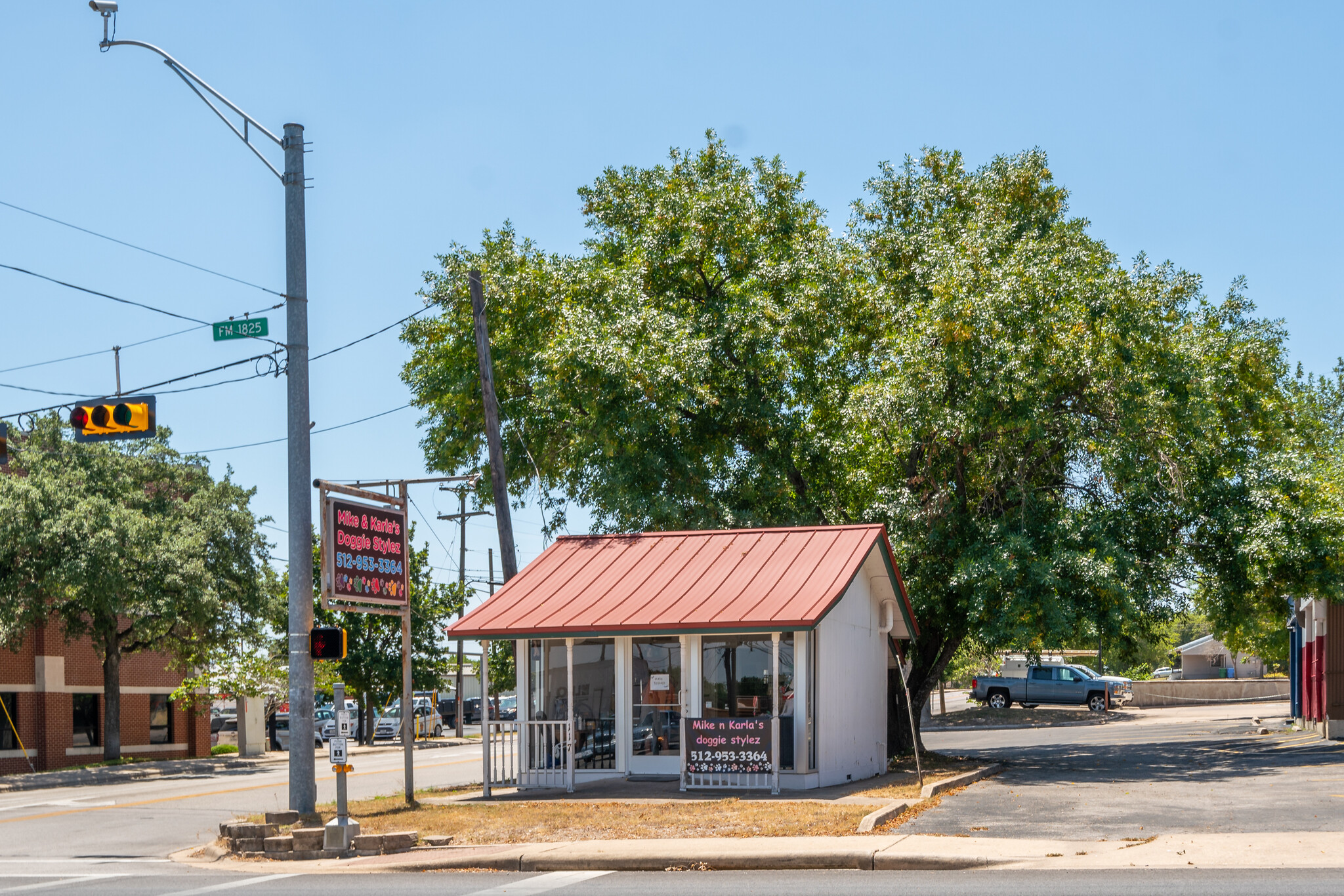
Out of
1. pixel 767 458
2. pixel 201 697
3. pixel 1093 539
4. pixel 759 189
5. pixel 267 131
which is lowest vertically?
pixel 201 697

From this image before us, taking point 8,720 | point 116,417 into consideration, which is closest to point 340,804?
point 116,417

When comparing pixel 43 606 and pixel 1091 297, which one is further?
pixel 43 606

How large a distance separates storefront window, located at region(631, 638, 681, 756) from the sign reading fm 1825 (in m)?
7.48

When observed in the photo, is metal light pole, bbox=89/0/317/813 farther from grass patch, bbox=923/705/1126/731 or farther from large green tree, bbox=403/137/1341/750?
grass patch, bbox=923/705/1126/731

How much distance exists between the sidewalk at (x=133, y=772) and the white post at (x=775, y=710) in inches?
764

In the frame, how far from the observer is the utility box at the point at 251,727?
44.4 meters

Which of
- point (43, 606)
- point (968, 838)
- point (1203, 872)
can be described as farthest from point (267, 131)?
point (43, 606)

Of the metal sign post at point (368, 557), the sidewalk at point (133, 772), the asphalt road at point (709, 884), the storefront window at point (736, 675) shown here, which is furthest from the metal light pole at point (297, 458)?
the sidewalk at point (133, 772)

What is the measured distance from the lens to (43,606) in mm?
33312

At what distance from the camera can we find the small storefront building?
1859 cm

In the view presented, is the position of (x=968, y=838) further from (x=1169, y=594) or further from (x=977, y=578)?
(x=1169, y=594)

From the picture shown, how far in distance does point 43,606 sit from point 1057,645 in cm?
2526

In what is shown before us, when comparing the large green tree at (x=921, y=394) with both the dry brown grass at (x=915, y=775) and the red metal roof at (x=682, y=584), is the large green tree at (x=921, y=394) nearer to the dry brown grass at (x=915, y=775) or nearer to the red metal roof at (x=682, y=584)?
the dry brown grass at (x=915, y=775)

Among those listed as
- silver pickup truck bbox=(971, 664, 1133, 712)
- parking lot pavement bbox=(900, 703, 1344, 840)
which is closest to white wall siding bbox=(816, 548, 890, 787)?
parking lot pavement bbox=(900, 703, 1344, 840)
